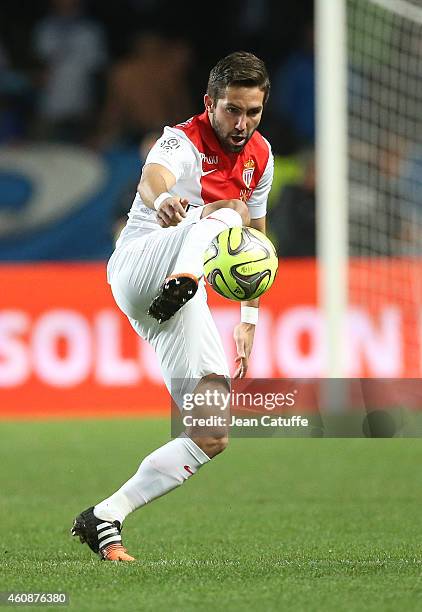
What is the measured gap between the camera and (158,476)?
19.1 feet

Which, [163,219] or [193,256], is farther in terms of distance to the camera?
[193,256]

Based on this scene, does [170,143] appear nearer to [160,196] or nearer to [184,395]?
[160,196]

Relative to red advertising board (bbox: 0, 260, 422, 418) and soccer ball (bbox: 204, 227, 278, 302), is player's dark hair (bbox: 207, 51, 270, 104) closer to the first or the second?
soccer ball (bbox: 204, 227, 278, 302)

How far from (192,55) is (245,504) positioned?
9535 millimetres

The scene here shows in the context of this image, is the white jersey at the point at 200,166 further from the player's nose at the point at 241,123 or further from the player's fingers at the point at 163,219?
the player's fingers at the point at 163,219

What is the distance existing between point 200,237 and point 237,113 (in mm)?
582

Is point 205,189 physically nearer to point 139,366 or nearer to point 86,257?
point 139,366

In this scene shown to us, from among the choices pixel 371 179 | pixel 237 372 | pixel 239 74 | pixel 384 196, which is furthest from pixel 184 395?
pixel 384 196

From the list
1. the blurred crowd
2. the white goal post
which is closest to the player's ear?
the white goal post

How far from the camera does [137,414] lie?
12.9 m

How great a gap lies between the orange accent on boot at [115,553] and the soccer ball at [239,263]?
1183 millimetres

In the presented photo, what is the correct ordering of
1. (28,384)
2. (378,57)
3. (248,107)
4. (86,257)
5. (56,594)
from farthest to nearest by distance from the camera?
(86,257)
(28,384)
(378,57)
(248,107)
(56,594)

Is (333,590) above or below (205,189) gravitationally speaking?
below

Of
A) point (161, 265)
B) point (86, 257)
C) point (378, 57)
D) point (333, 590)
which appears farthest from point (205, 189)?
point (86, 257)
